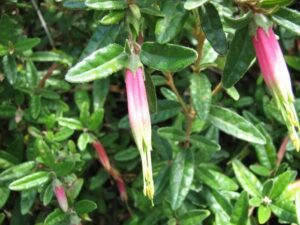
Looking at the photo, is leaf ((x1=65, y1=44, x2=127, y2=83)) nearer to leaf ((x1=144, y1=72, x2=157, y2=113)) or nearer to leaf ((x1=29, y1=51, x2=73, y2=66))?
leaf ((x1=144, y1=72, x2=157, y2=113))

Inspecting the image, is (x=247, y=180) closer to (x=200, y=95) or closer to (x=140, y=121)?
(x=200, y=95)

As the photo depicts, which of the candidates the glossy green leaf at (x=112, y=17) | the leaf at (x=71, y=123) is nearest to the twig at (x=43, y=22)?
the leaf at (x=71, y=123)

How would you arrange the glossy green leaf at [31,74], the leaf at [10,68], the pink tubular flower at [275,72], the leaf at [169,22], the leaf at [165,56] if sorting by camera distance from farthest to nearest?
the glossy green leaf at [31,74], the leaf at [10,68], the leaf at [169,22], the leaf at [165,56], the pink tubular flower at [275,72]

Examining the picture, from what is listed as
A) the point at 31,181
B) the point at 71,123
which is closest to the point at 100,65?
the point at 31,181

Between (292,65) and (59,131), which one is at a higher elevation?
(292,65)

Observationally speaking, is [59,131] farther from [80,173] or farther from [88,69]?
[88,69]

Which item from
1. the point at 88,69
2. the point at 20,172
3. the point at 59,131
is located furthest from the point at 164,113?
the point at 88,69

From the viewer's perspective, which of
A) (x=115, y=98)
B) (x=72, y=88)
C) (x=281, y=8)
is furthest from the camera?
(x=115, y=98)

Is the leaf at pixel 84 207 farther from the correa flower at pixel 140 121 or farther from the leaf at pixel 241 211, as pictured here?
the correa flower at pixel 140 121
